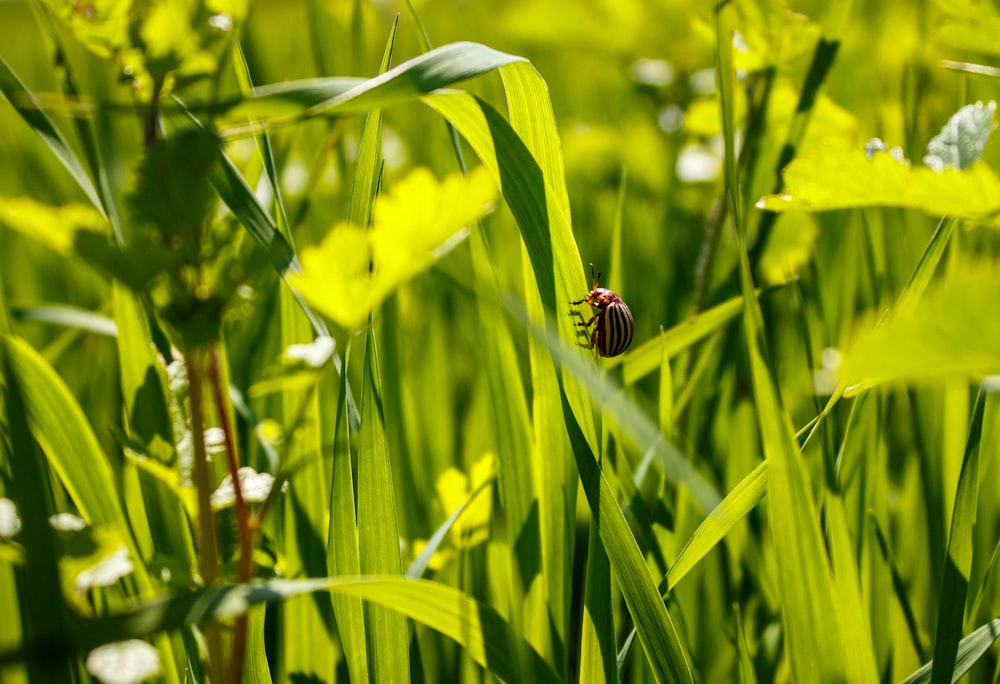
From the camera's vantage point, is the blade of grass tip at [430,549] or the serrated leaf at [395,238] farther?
the blade of grass tip at [430,549]

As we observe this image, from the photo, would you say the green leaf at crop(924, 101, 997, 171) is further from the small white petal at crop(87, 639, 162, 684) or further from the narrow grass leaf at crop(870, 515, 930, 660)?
the small white petal at crop(87, 639, 162, 684)

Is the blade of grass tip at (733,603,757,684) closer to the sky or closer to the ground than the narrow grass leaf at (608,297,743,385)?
closer to the ground

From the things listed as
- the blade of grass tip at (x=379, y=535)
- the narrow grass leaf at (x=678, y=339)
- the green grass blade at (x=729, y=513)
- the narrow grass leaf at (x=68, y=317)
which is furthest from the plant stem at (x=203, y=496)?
the narrow grass leaf at (x=68, y=317)

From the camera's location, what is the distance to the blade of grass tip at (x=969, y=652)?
0.41 m

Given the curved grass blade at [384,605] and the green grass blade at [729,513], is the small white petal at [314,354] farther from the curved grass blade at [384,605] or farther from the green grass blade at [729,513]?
the green grass blade at [729,513]

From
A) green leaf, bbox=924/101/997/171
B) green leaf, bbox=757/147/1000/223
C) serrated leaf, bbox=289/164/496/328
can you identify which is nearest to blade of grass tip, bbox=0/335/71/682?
serrated leaf, bbox=289/164/496/328

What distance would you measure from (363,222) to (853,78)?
3.36 feet

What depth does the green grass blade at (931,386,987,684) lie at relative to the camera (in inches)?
15.5

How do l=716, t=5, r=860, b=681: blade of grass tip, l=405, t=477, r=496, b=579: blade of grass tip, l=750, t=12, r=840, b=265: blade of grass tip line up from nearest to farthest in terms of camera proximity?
l=716, t=5, r=860, b=681: blade of grass tip < l=405, t=477, r=496, b=579: blade of grass tip < l=750, t=12, r=840, b=265: blade of grass tip

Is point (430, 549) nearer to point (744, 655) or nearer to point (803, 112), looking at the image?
point (744, 655)

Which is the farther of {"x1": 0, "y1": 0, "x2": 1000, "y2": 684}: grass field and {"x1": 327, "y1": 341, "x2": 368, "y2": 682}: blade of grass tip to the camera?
{"x1": 327, "y1": 341, "x2": 368, "y2": 682}: blade of grass tip

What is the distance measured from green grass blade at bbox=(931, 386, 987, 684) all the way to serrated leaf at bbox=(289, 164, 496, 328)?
1.03 feet

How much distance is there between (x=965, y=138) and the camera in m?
0.46

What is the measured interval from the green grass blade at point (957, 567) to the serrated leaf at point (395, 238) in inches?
12.4
